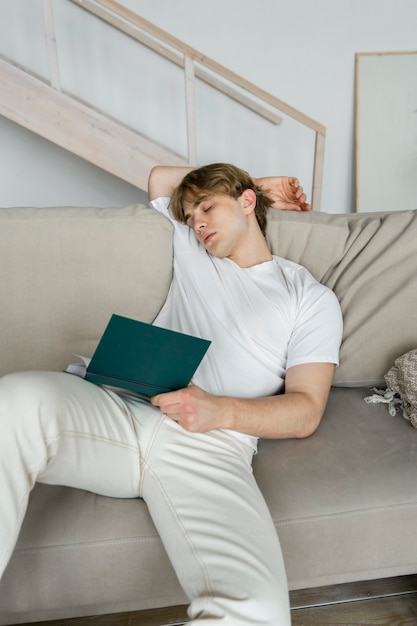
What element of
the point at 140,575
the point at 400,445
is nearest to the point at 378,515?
the point at 400,445

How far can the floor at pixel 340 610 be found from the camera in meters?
1.36

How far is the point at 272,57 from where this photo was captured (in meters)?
3.64

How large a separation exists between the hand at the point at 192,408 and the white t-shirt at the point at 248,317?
0.15 metres

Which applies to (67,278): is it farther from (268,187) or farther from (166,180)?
(268,187)

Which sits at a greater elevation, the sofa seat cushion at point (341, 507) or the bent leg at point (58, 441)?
the bent leg at point (58, 441)

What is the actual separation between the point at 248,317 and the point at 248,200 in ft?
1.28

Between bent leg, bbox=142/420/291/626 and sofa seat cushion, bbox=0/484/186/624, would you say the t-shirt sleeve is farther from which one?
sofa seat cushion, bbox=0/484/186/624

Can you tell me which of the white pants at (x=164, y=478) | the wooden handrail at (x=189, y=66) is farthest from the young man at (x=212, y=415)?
the wooden handrail at (x=189, y=66)

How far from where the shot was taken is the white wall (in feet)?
11.6

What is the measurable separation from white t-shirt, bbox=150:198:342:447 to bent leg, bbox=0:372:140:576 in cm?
30

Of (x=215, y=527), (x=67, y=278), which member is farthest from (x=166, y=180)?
(x=215, y=527)

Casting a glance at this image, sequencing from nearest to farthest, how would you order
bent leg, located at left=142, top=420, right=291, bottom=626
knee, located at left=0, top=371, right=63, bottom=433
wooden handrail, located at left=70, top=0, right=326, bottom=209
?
bent leg, located at left=142, top=420, right=291, bottom=626 → knee, located at left=0, top=371, right=63, bottom=433 → wooden handrail, located at left=70, top=0, right=326, bottom=209

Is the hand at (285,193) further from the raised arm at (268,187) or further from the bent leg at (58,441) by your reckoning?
the bent leg at (58,441)

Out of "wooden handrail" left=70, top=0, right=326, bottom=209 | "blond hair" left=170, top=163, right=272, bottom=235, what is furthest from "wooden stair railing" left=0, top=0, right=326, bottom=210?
"blond hair" left=170, top=163, right=272, bottom=235
